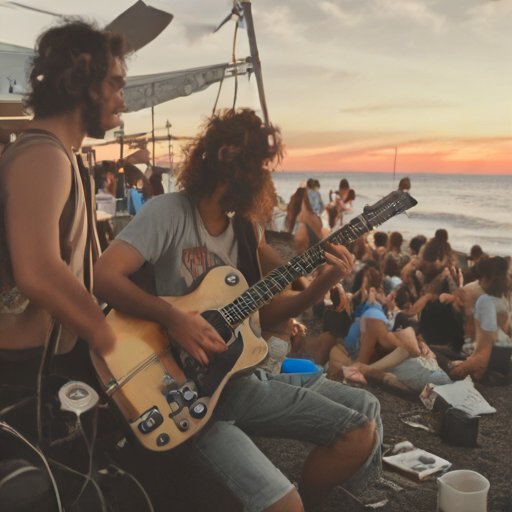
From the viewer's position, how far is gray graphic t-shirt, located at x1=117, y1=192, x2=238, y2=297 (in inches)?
64.7

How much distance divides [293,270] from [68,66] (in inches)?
38.2

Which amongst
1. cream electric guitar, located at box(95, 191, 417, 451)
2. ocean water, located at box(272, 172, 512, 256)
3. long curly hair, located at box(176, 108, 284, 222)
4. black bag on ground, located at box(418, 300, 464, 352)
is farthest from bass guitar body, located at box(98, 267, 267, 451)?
black bag on ground, located at box(418, 300, 464, 352)

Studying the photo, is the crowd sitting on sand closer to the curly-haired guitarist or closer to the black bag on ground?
the black bag on ground

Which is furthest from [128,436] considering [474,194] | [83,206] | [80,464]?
[474,194]

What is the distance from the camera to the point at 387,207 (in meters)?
1.76

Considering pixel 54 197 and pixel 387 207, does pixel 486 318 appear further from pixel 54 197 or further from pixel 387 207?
pixel 54 197

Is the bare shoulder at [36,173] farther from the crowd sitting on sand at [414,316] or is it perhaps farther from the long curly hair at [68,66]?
the crowd sitting on sand at [414,316]

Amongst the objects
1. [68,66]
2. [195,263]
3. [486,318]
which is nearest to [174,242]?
[195,263]

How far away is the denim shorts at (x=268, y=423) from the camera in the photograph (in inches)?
61.2

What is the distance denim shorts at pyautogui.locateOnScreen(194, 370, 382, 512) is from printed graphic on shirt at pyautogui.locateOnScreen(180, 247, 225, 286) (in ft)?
1.21

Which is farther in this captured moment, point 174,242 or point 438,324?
point 438,324

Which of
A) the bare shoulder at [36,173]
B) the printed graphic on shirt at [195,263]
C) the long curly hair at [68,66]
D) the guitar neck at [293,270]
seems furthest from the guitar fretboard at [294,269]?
the long curly hair at [68,66]

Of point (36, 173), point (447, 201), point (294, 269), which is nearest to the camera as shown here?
point (36, 173)

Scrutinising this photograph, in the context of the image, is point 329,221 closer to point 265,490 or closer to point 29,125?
point 265,490
